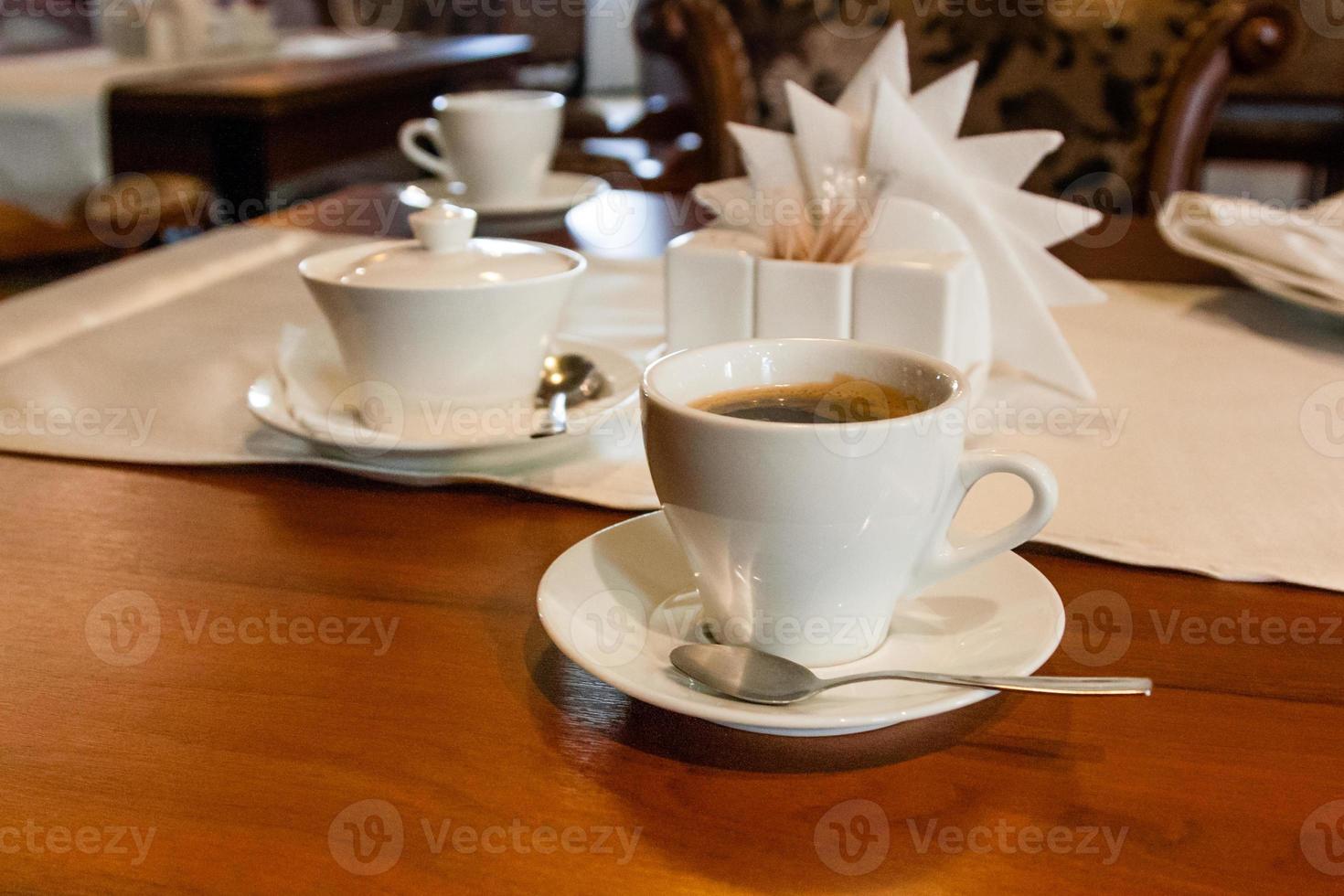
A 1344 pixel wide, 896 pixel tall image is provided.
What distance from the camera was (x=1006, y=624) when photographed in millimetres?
428

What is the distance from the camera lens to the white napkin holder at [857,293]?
25.7 inches

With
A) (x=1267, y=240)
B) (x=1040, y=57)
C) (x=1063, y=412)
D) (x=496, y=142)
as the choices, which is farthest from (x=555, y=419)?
(x=1040, y=57)

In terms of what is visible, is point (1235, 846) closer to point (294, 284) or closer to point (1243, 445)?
point (1243, 445)

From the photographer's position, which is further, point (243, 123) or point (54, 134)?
point (54, 134)

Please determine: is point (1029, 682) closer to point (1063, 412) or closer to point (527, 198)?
point (1063, 412)

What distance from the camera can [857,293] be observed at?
0.66 m

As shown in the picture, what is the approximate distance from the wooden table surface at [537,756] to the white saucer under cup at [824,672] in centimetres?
2

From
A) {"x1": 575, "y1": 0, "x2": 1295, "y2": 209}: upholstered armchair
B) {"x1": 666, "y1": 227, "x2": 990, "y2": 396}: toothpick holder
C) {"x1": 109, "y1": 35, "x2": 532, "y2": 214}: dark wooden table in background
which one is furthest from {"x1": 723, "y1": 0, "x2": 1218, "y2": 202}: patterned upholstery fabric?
{"x1": 666, "y1": 227, "x2": 990, "y2": 396}: toothpick holder

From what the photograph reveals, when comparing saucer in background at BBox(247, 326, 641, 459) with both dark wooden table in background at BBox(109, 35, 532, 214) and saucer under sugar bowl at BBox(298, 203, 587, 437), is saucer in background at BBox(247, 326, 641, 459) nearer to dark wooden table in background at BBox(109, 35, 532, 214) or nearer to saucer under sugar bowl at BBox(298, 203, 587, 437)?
saucer under sugar bowl at BBox(298, 203, 587, 437)

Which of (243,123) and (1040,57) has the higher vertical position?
(1040,57)

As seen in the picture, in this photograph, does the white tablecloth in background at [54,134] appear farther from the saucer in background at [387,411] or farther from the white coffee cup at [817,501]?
the white coffee cup at [817,501]

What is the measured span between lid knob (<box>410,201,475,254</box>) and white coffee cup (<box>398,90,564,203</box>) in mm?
601

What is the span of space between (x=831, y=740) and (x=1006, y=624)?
0.26ft

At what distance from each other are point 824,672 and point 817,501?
62 mm
